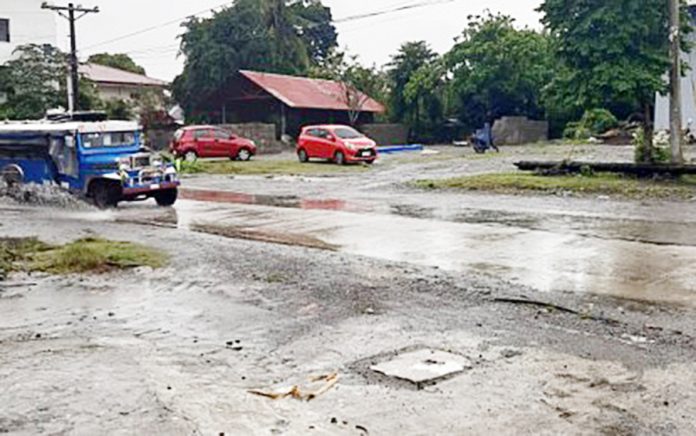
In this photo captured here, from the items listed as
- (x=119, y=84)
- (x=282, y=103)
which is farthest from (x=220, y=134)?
(x=119, y=84)

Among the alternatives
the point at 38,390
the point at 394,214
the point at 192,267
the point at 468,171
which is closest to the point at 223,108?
the point at 468,171

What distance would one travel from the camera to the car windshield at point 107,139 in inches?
772

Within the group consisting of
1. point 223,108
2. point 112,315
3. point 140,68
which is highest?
point 140,68

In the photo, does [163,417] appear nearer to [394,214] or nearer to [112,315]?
[112,315]

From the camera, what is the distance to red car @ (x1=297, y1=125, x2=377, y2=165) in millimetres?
33312

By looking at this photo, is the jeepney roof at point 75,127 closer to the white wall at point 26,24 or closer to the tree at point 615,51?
the tree at point 615,51

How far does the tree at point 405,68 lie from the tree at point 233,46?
22.4 feet

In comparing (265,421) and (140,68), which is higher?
(140,68)

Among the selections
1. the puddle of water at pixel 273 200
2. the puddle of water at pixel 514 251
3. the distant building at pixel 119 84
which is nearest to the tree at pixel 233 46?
the distant building at pixel 119 84

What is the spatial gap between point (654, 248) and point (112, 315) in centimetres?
789

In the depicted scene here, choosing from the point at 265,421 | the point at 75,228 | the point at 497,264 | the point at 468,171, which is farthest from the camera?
the point at 468,171

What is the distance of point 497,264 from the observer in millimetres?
11234

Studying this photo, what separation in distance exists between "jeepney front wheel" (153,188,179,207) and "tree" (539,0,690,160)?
11.3 meters

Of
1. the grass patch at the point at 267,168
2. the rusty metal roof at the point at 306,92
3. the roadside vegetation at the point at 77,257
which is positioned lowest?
the roadside vegetation at the point at 77,257
